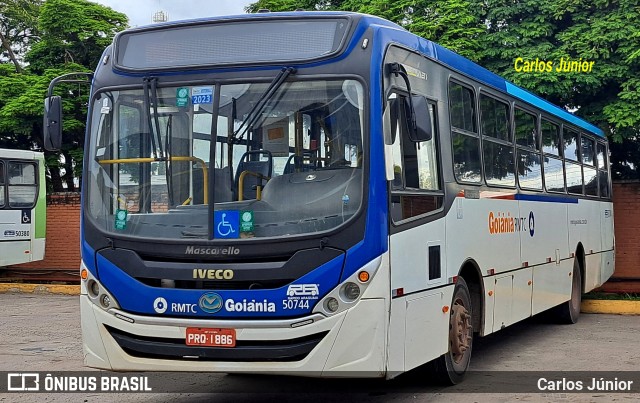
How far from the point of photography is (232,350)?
7039mm

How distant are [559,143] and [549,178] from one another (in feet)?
4.01

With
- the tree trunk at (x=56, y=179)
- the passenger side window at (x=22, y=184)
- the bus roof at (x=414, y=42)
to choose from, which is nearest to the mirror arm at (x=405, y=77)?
the bus roof at (x=414, y=42)

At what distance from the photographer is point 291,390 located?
350 inches

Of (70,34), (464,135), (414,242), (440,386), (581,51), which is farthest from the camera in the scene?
(70,34)

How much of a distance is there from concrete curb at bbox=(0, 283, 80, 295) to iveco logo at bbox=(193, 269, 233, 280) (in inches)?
531

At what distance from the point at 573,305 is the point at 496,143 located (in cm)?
476

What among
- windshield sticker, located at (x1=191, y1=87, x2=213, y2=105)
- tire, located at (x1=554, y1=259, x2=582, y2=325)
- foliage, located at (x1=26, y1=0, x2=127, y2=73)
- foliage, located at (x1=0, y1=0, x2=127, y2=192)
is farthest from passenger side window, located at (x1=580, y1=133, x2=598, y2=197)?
foliage, located at (x1=26, y1=0, x2=127, y2=73)

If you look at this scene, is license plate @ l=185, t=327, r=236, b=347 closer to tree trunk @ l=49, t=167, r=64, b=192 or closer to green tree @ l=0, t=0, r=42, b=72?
tree trunk @ l=49, t=167, r=64, b=192

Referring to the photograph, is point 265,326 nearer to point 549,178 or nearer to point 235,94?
point 235,94

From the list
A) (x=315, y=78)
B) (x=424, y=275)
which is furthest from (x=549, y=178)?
(x=315, y=78)

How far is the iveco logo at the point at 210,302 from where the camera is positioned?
23.3ft

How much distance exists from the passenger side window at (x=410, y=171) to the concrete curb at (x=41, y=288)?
43.1 ft

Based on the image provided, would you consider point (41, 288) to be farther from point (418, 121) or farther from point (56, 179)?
point (418, 121)

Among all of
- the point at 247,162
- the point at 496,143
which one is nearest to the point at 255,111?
the point at 247,162
